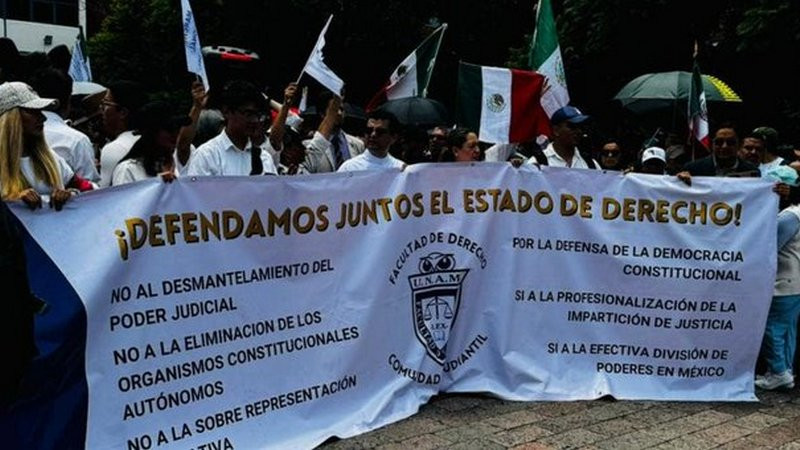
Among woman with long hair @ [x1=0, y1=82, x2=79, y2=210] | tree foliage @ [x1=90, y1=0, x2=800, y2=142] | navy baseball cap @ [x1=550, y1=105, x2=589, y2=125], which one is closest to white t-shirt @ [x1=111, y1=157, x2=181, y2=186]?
woman with long hair @ [x1=0, y1=82, x2=79, y2=210]

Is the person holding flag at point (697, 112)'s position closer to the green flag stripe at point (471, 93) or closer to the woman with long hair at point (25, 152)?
the green flag stripe at point (471, 93)

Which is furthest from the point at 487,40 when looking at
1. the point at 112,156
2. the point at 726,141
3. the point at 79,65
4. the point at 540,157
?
the point at 112,156

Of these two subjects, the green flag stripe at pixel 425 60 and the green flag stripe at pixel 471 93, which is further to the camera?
the green flag stripe at pixel 425 60

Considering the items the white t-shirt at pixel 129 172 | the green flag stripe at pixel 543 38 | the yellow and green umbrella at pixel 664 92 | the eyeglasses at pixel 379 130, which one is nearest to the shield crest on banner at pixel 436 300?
the eyeglasses at pixel 379 130

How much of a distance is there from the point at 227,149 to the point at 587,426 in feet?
8.90

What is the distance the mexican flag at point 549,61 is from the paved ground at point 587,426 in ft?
7.54

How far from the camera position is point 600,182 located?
6.01m

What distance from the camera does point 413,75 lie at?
753cm

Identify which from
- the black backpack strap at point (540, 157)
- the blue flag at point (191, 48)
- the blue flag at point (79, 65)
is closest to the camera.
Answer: the blue flag at point (191, 48)

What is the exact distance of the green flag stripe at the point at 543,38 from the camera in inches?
284

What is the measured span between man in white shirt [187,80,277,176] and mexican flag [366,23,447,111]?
1.86 meters

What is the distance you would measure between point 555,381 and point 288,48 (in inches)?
987


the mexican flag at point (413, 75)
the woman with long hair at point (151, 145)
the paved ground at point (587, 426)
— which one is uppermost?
the mexican flag at point (413, 75)

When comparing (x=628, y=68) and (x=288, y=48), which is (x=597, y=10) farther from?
(x=288, y=48)
